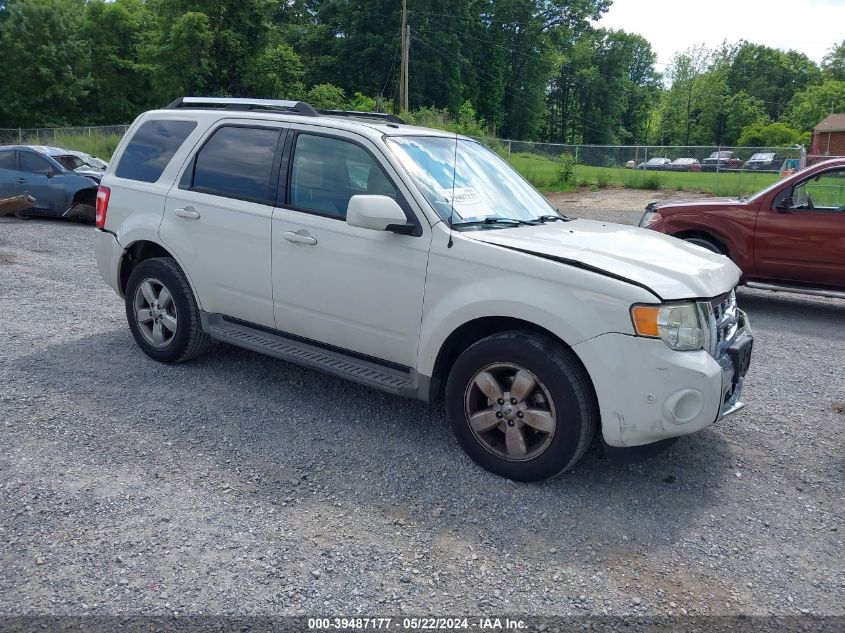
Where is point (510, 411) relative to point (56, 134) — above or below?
below

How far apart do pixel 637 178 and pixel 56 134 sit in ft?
89.7

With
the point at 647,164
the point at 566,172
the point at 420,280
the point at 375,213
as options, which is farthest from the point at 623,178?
the point at 375,213

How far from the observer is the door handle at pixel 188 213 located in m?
5.18

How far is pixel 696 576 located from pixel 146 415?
11.3ft

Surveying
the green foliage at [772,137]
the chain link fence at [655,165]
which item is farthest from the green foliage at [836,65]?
the chain link fence at [655,165]

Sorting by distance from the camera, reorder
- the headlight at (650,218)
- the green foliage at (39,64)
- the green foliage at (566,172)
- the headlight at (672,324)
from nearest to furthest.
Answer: the headlight at (672,324) → the headlight at (650,218) → the green foliage at (566,172) → the green foliage at (39,64)

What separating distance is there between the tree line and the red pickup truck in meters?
22.0

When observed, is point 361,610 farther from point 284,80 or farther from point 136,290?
point 284,80

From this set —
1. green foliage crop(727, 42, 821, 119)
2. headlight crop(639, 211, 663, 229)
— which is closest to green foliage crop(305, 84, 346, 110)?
headlight crop(639, 211, 663, 229)

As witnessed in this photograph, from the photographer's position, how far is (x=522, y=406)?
3793 millimetres

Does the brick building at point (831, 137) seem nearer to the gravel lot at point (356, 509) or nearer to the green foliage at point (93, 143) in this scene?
the green foliage at point (93, 143)

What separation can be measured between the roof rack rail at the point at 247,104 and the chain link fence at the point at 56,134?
1134 inches

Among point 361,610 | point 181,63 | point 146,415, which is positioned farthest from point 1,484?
point 181,63

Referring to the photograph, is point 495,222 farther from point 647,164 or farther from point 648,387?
point 647,164
